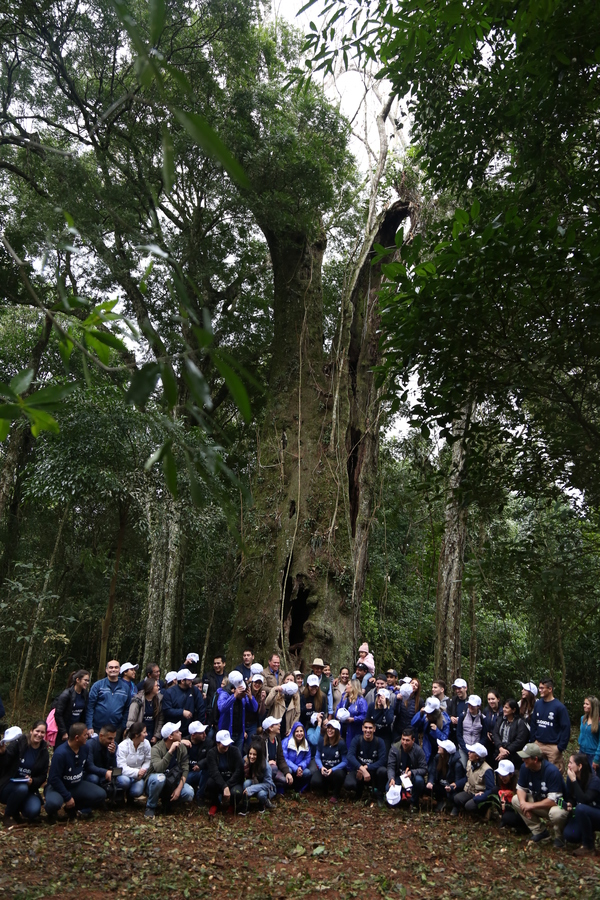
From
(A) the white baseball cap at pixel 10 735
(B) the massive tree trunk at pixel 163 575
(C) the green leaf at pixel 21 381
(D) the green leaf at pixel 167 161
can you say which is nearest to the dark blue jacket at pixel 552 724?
(A) the white baseball cap at pixel 10 735

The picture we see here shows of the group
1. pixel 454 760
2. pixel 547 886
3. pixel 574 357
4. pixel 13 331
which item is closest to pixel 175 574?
pixel 454 760

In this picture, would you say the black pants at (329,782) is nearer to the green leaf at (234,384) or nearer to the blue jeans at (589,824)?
the blue jeans at (589,824)

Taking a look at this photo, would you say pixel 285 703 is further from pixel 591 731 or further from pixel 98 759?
pixel 591 731

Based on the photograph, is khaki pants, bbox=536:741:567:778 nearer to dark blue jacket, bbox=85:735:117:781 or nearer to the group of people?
the group of people

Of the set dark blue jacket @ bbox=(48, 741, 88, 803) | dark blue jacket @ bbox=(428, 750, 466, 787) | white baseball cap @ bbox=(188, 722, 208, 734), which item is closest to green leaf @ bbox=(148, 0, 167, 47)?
dark blue jacket @ bbox=(48, 741, 88, 803)

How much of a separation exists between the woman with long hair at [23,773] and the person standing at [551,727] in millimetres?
4653

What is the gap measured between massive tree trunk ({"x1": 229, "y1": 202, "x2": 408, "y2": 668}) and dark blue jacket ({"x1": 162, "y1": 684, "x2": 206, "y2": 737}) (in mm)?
1942

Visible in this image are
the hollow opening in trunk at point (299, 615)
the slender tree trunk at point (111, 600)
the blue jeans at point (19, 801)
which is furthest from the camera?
the slender tree trunk at point (111, 600)

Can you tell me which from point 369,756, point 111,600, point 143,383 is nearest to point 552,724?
point 369,756

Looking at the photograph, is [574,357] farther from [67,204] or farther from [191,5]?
[191,5]

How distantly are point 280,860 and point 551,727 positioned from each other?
304 cm

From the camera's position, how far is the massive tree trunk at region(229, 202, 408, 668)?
9.39 meters

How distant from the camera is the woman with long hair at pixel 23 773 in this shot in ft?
18.7

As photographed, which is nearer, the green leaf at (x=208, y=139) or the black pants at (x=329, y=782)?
the green leaf at (x=208, y=139)
